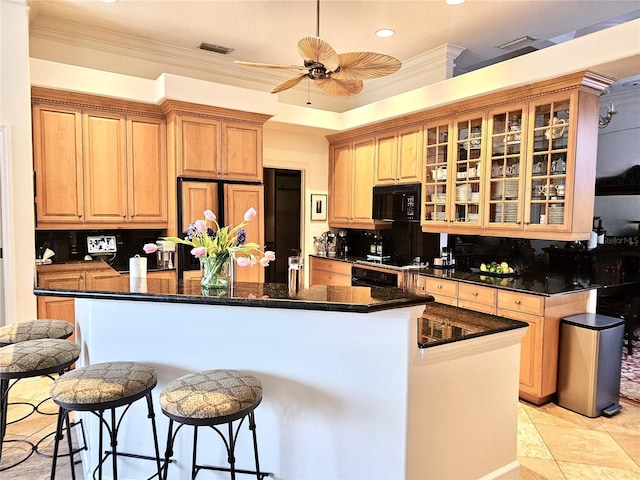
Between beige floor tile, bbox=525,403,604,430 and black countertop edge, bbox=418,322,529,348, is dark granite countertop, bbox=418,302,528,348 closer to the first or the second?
black countertop edge, bbox=418,322,529,348

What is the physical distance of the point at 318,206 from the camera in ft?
19.7

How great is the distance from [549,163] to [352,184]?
260 centimetres

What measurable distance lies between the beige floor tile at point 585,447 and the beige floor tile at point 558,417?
7cm

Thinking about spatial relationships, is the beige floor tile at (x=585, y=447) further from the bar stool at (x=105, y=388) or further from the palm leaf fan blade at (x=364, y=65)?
the palm leaf fan blade at (x=364, y=65)

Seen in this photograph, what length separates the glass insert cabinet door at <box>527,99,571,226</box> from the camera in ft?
11.4

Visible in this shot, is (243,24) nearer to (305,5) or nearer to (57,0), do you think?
(305,5)

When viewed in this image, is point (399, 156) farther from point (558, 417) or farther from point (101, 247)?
point (101, 247)

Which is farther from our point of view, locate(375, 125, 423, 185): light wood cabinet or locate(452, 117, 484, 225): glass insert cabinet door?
locate(375, 125, 423, 185): light wood cabinet

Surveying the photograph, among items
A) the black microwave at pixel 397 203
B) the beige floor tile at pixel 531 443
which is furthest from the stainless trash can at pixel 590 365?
the black microwave at pixel 397 203

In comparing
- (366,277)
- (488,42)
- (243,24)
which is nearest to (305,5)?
(243,24)

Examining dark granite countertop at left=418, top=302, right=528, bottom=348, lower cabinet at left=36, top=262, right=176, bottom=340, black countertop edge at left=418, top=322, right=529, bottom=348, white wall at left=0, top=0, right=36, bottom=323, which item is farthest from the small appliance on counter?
black countertop edge at left=418, top=322, right=529, bottom=348

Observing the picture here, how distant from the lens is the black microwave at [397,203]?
4.75 metres

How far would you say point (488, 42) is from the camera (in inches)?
177

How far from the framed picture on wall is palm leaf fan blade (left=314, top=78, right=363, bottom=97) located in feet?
8.44
